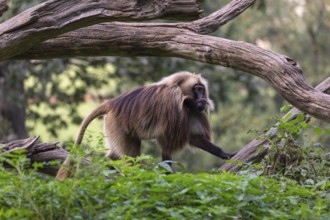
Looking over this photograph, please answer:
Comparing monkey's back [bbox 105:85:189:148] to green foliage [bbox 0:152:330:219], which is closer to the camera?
green foliage [bbox 0:152:330:219]

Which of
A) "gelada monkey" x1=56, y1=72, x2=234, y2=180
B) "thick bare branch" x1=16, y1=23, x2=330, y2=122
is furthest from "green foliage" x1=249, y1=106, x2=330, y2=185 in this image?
"gelada monkey" x1=56, y1=72, x2=234, y2=180

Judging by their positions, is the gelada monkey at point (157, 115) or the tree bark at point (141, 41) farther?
the gelada monkey at point (157, 115)

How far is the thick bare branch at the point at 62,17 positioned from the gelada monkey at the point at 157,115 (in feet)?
5.79

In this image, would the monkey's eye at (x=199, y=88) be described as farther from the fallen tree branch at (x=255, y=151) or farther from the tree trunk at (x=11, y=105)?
the tree trunk at (x=11, y=105)

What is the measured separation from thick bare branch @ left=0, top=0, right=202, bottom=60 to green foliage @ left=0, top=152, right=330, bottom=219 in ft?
6.47

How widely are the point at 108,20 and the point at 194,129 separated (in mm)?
2304

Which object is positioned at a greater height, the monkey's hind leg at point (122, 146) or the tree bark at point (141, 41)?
the tree bark at point (141, 41)

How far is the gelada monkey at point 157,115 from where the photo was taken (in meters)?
8.31

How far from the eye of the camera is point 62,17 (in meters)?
6.54

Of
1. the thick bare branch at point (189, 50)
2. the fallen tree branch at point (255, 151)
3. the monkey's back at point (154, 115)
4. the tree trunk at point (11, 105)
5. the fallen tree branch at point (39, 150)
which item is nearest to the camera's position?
the thick bare branch at point (189, 50)

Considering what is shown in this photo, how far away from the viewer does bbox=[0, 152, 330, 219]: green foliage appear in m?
4.46

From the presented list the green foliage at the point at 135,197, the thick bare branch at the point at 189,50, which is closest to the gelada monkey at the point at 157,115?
the thick bare branch at the point at 189,50

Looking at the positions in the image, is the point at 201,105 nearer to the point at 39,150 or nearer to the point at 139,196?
the point at 39,150

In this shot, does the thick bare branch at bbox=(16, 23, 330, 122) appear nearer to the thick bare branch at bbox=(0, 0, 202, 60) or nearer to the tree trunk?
the thick bare branch at bbox=(0, 0, 202, 60)
